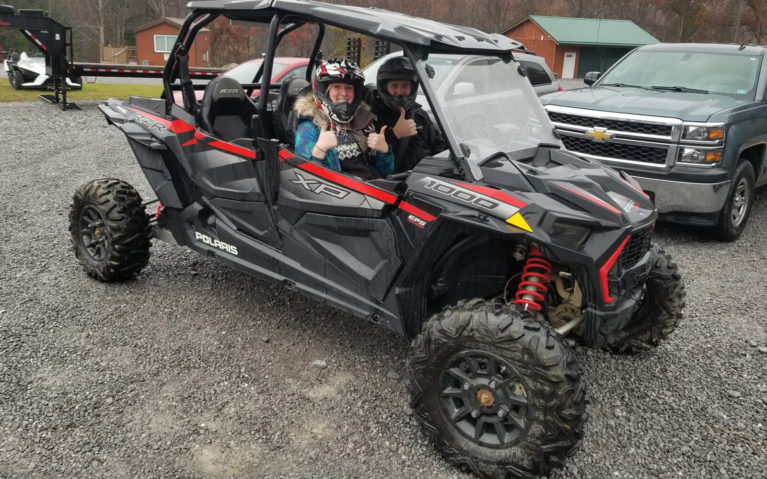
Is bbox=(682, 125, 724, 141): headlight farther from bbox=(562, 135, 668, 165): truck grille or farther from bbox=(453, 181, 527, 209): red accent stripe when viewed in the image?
bbox=(453, 181, 527, 209): red accent stripe

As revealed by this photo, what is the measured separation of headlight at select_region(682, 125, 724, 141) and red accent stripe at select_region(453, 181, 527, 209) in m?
4.22

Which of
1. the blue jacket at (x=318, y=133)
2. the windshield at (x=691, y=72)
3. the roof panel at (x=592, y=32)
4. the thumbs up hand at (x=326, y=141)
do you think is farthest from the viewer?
the roof panel at (x=592, y=32)

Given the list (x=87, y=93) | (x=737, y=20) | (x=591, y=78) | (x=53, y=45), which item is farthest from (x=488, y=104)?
(x=737, y=20)

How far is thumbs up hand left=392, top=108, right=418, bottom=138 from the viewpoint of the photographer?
3939 millimetres

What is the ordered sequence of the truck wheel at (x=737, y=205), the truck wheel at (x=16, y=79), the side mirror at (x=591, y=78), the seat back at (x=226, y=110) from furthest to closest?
1. the truck wheel at (x=16, y=79)
2. the side mirror at (x=591, y=78)
3. the truck wheel at (x=737, y=205)
4. the seat back at (x=226, y=110)

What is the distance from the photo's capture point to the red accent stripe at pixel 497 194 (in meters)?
2.93

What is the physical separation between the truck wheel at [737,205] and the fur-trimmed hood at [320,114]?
451 centimetres

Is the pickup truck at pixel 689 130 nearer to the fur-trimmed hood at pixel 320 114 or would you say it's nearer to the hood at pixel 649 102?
the hood at pixel 649 102

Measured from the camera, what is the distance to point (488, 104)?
366 centimetres

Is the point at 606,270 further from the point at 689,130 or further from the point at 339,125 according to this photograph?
the point at 689,130

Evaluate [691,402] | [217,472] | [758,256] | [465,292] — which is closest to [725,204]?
[758,256]

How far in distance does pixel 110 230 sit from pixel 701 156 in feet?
18.3

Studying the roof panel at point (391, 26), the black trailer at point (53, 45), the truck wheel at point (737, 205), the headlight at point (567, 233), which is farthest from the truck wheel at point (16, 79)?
the headlight at point (567, 233)

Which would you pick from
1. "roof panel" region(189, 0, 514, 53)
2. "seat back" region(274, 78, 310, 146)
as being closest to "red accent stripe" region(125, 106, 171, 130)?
"seat back" region(274, 78, 310, 146)
